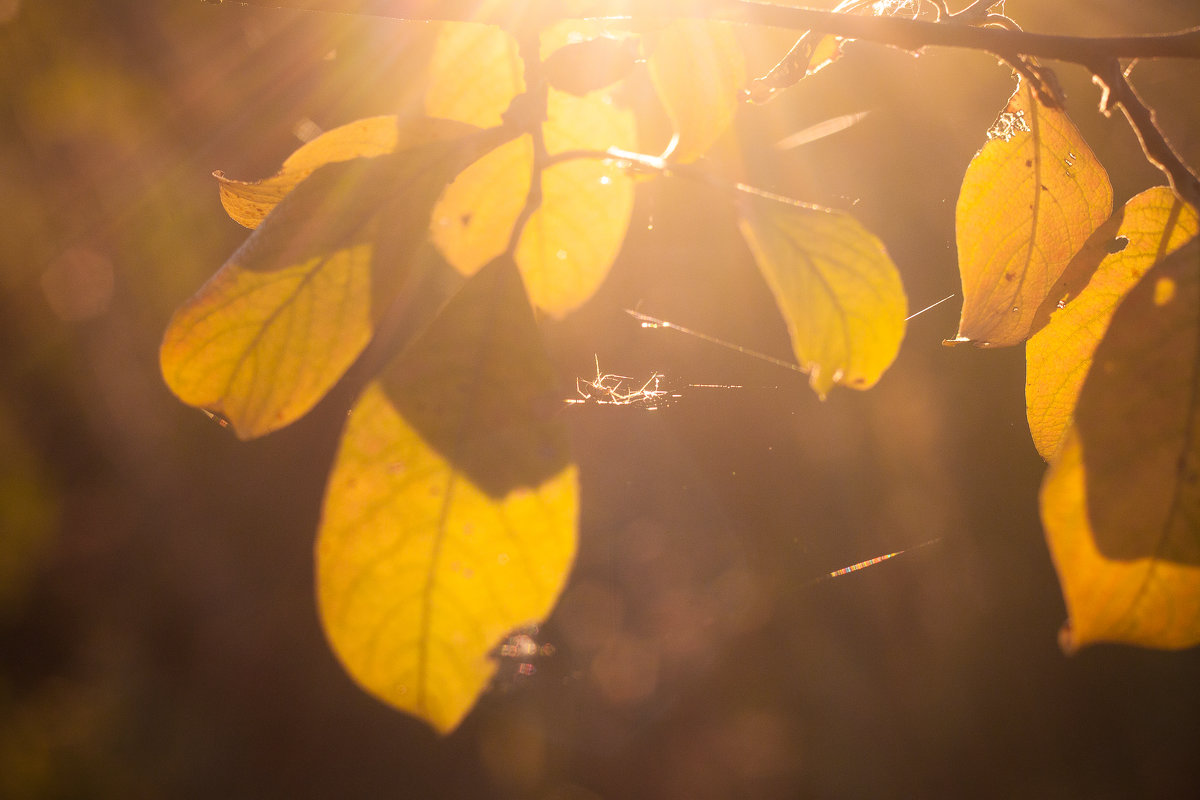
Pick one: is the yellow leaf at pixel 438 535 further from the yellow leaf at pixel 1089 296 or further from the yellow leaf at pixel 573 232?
the yellow leaf at pixel 1089 296

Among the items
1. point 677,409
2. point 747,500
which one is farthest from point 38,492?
point 747,500

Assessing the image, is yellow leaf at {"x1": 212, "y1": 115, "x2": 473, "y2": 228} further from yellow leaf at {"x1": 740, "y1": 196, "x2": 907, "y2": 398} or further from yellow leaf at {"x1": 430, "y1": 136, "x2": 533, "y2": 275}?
yellow leaf at {"x1": 740, "y1": 196, "x2": 907, "y2": 398}

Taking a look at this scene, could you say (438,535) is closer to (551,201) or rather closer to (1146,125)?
(551,201)

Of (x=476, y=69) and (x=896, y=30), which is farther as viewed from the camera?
(x=476, y=69)

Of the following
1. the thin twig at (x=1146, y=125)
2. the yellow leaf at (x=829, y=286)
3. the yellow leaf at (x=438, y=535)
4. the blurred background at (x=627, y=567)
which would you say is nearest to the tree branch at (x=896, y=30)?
the thin twig at (x=1146, y=125)

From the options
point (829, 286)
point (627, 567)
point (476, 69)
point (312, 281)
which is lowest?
point (627, 567)

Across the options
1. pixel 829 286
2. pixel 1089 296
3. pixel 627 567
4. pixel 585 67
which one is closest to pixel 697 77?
pixel 585 67

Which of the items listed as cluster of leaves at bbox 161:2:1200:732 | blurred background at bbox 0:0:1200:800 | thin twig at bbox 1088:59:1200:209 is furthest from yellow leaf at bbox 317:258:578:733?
blurred background at bbox 0:0:1200:800
